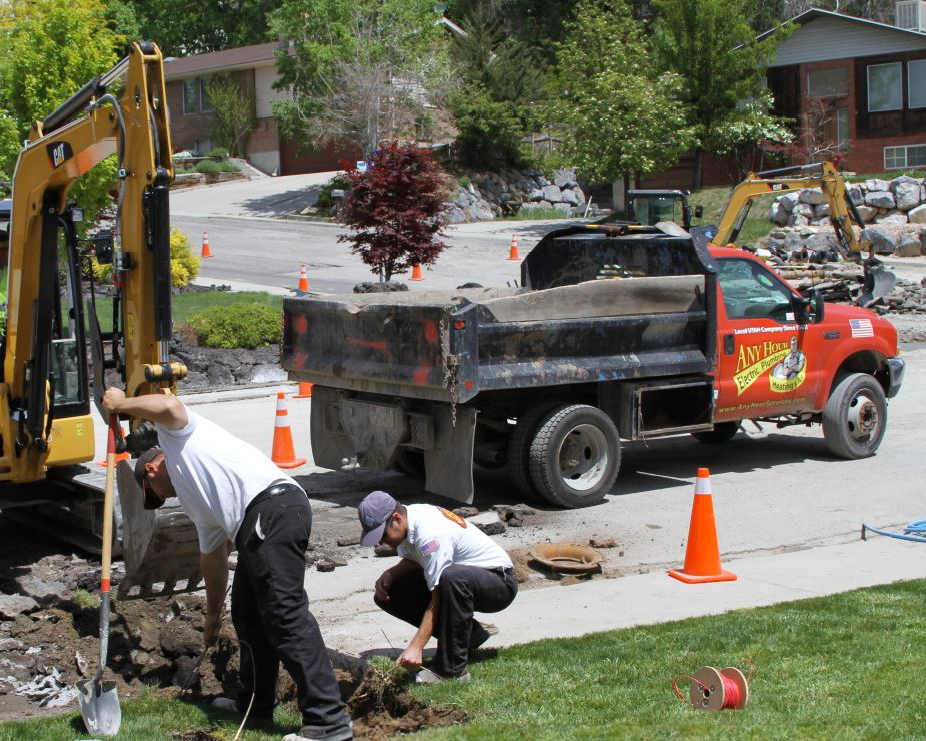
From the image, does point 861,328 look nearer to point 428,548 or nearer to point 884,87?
point 428,548

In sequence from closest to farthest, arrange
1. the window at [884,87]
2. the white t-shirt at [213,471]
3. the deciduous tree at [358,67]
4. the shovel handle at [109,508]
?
the white t-shirt at [213,471], the shovel handle at [109,508], the window at [884,87], the deciduous tree at [358,67]

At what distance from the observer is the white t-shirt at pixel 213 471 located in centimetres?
556

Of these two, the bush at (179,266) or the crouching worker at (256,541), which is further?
the bush at (179,266)

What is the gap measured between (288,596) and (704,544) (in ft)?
12.3

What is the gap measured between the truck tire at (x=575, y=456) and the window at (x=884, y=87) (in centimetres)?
3417

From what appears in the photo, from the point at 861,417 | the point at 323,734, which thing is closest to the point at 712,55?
the point at 861,417

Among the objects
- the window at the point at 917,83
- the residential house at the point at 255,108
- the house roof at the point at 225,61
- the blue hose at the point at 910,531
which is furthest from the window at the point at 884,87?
the blue hose at the point at 910,531

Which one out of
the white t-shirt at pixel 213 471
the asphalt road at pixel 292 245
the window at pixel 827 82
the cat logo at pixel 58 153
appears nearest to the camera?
the white t-shirt at pixel 213 471

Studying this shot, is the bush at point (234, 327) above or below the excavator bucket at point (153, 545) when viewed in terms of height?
above

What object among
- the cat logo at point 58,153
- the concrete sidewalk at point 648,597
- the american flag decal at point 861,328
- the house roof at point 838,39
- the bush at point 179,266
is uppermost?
the house roof at point 838,39

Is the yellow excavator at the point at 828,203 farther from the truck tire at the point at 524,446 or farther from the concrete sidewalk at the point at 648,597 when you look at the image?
the concrete sidewalk at the point at 648,597

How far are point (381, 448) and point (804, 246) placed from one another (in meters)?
22.0

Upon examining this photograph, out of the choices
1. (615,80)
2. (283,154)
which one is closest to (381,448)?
(615,80)

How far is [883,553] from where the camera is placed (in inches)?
352
